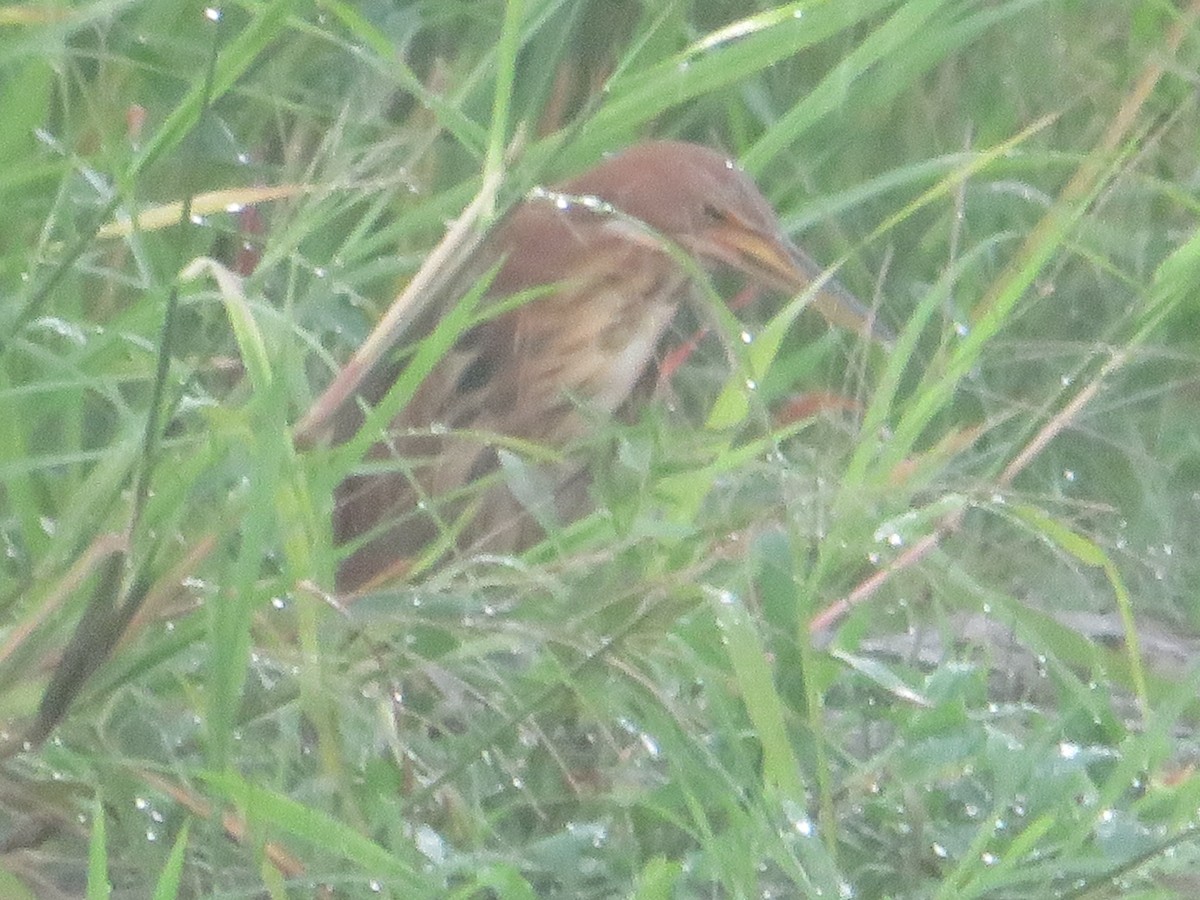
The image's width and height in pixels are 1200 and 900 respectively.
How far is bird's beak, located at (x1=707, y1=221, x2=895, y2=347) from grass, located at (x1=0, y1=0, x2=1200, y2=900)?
0.09 m

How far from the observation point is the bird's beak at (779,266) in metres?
1.93

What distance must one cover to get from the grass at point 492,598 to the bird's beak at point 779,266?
9 cm

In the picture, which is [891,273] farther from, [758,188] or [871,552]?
[871,552]

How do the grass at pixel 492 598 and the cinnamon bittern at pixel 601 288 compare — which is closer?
the grass at pixel 492 598

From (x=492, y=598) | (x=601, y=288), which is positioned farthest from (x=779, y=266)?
(x=492, y=598)

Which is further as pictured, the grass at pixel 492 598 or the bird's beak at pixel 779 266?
the bird's beak at pixel 779 266

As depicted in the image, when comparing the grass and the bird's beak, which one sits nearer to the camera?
the grass

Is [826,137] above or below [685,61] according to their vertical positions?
below

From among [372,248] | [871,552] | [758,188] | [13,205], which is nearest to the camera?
[871,552]

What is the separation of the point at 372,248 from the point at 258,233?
114 millimetres

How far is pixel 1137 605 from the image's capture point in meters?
1.77

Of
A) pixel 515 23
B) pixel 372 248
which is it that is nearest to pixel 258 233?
pixel 372 248

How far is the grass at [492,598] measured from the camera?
1191 mm

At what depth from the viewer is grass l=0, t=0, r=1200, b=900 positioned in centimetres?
119
